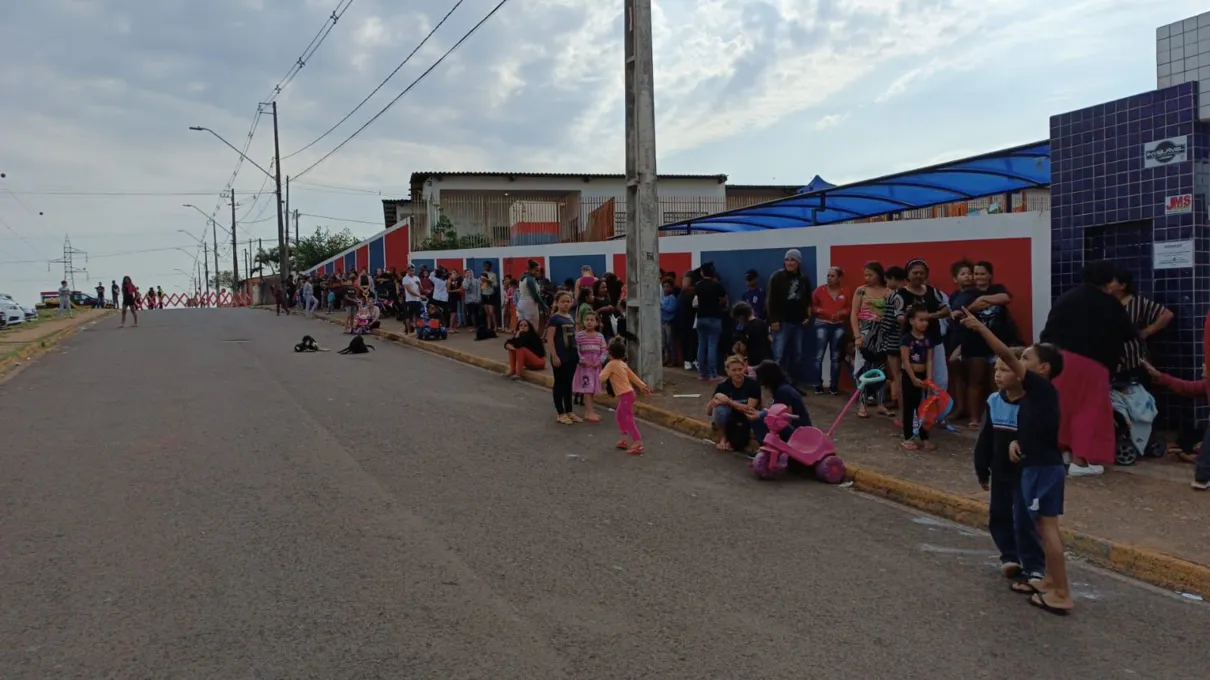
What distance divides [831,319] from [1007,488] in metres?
6.20

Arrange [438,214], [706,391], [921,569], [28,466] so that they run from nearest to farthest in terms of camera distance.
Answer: [921,569], [28,466], [706,391], [438,214]

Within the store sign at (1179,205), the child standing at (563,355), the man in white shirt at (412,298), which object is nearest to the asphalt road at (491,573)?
the child standing at (563,355)

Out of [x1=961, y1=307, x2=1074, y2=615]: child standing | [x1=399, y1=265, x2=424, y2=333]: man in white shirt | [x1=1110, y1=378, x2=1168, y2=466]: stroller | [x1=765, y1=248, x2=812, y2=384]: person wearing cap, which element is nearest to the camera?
[x1=961, y1=307, x2=1074, y2=615]: child standing

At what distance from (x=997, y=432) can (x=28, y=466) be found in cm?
776

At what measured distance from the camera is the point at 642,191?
11930mm

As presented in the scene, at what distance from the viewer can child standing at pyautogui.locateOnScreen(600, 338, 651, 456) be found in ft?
29.3

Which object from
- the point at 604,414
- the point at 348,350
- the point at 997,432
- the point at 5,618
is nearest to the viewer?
the point at 5,618

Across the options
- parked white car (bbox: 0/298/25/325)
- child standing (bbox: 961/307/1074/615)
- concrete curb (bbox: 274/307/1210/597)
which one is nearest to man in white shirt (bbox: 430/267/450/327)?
concrete curb (bbox: 274/307/1210/597)

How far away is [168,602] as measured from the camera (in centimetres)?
483

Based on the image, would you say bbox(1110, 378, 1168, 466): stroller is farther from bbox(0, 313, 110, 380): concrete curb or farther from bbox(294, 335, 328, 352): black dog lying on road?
bbox(0, 313, 110, 380): concrete curb

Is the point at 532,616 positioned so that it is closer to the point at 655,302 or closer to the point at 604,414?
the point at 604,414

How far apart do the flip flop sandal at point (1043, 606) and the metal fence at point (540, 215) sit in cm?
1447

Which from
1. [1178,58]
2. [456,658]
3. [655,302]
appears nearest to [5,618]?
[456,658]

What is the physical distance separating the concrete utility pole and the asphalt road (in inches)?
110
